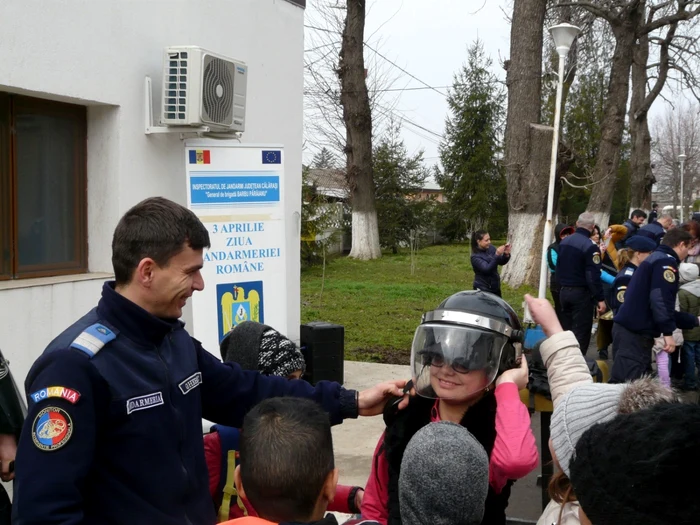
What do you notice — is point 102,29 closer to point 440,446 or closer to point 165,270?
point 165,270

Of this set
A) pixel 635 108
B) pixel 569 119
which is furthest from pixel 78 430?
pixel 569 119

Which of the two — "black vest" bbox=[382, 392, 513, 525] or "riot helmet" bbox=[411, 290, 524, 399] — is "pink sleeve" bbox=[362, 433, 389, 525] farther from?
"riot helmet" bbox=[411, 290, 524, 399]

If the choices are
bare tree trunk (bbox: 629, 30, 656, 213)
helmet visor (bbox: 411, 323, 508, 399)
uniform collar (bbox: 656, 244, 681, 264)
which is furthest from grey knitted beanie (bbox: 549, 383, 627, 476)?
bare tree trunk (bbox: 629, 30, 656, 213)

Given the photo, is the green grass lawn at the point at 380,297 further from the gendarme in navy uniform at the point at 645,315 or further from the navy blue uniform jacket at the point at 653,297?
the navy blue uniform jacket at the point at 653,297

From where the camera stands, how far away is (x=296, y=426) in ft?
6.12

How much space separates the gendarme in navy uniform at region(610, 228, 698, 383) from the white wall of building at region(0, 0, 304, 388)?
3.60 metres

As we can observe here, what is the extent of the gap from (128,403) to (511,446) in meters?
1.15

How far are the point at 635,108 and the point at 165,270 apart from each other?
89.7 feet

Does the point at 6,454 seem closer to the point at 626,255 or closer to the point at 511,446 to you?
the point at 511,446

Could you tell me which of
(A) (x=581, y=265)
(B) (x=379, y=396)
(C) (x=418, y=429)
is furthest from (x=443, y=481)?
(A) (x=581, y=265)

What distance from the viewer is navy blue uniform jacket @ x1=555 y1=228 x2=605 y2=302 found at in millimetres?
8617

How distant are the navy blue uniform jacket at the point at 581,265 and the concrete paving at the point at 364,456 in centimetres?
225

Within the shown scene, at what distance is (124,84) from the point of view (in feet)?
17.4

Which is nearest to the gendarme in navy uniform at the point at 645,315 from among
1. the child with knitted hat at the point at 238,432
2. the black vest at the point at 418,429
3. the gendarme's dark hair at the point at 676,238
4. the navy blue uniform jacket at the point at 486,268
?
the gendarme's dark hair at the point at 676,238
